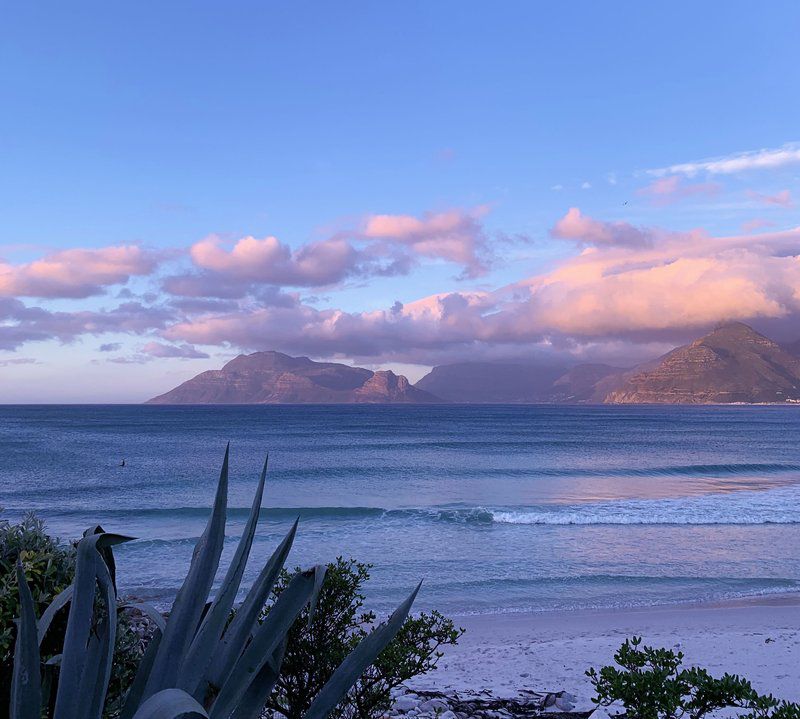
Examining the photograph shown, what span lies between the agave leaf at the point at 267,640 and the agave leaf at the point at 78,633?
1.41 feet

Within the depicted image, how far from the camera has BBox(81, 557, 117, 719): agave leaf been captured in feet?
6.71

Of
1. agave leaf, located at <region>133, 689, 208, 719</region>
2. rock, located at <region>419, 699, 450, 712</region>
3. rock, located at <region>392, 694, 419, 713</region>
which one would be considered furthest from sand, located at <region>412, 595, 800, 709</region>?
agave leaf, located at <region>133, 689, 208, 719</region>

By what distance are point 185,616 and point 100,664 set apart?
0.31 meters

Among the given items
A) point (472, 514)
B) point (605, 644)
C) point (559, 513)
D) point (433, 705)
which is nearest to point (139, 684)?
point (433, 705)

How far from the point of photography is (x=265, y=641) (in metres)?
2.26

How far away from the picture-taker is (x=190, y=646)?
2385mm

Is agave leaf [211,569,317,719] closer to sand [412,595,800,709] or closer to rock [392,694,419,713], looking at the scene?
rock [392,694,419,713]

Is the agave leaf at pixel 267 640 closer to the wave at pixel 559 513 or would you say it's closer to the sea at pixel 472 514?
the sea at pixel 472 514

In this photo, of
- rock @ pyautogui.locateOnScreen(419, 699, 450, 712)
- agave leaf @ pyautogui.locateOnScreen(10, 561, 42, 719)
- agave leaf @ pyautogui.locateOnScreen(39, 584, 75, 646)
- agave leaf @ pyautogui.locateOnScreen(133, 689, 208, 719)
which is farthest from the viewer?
rock @ pyautogui.locateOnScreen(419, 699, 450, 712)

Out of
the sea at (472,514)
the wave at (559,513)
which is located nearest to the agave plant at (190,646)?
the sea at (472,514)

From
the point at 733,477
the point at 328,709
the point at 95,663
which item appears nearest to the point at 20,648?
the point at 95,663

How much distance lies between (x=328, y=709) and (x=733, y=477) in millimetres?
38896

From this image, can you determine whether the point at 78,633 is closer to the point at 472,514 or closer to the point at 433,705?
the point at 433,705

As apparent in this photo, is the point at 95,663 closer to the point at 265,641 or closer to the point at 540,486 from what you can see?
the point at 265,641
